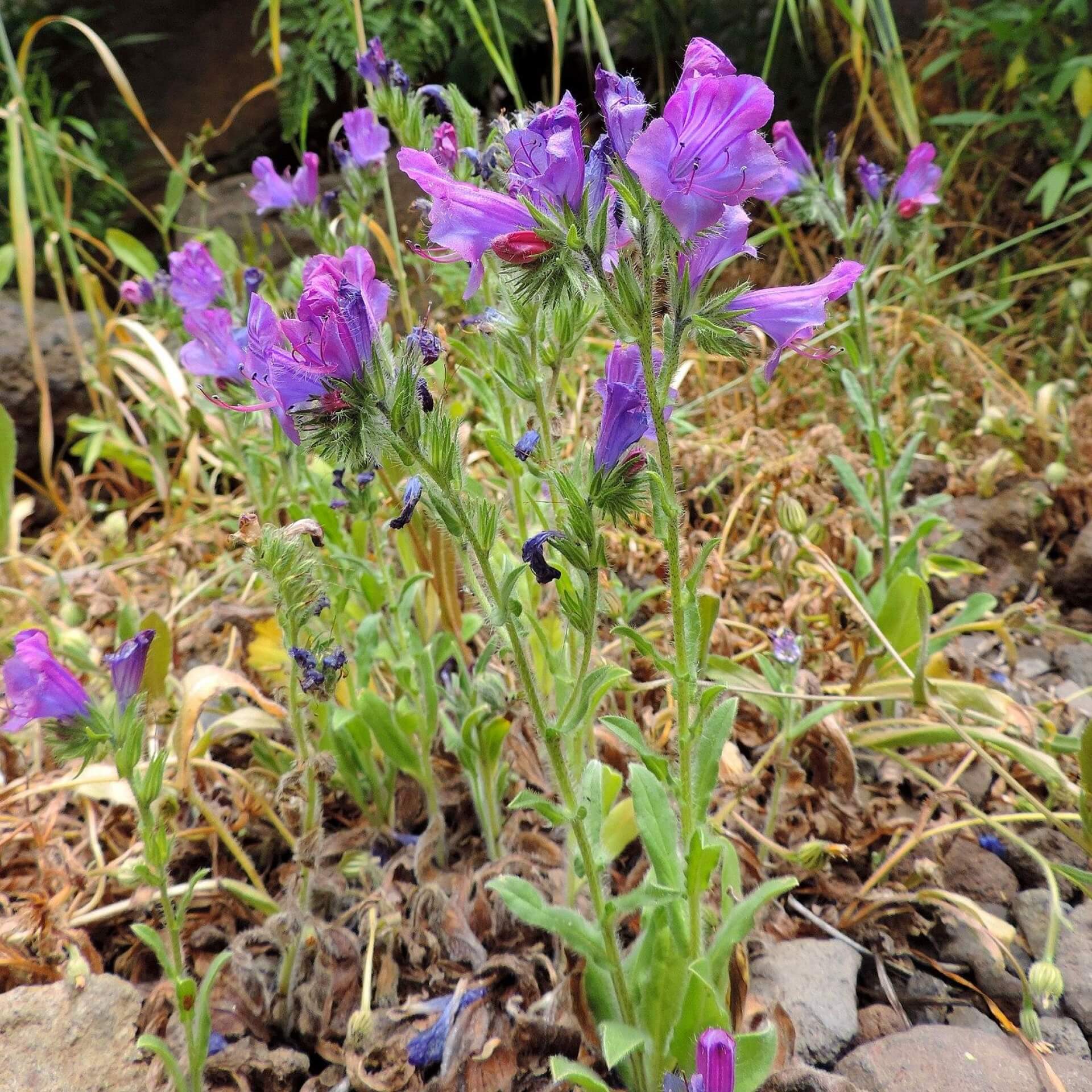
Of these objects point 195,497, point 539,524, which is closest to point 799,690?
point 539,524

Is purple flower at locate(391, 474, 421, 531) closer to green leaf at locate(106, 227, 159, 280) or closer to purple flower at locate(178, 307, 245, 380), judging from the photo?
purple flower at locate(178, 307, 245, 380)

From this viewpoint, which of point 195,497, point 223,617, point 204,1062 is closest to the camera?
point 204,1062

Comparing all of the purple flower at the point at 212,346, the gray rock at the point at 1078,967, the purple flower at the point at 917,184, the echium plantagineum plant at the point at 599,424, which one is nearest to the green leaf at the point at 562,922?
the echium plantagineum plant at the point at 599,424

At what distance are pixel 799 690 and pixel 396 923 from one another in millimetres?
925

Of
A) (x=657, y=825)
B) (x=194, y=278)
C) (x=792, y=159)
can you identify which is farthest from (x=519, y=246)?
(x=792, y=159)

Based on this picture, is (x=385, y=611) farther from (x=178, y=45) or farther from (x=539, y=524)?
(x=178, y=45)

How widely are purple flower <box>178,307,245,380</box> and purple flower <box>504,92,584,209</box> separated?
100 cm

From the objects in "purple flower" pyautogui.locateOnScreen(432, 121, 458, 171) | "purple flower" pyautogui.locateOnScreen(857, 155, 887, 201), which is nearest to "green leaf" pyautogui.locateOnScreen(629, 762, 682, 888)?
"purple flower" pyautogui.locateOnScreen(432, 121, 458, 171)

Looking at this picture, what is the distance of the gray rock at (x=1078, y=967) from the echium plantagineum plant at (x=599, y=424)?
56 centimetres

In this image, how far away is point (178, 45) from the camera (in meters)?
5.77

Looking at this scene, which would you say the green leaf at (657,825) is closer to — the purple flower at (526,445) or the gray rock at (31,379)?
the purple flower at (526,445)

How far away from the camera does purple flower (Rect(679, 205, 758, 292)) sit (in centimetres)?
109

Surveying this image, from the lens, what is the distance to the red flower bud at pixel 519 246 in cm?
107

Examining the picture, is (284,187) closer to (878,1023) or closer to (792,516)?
(792,516)
